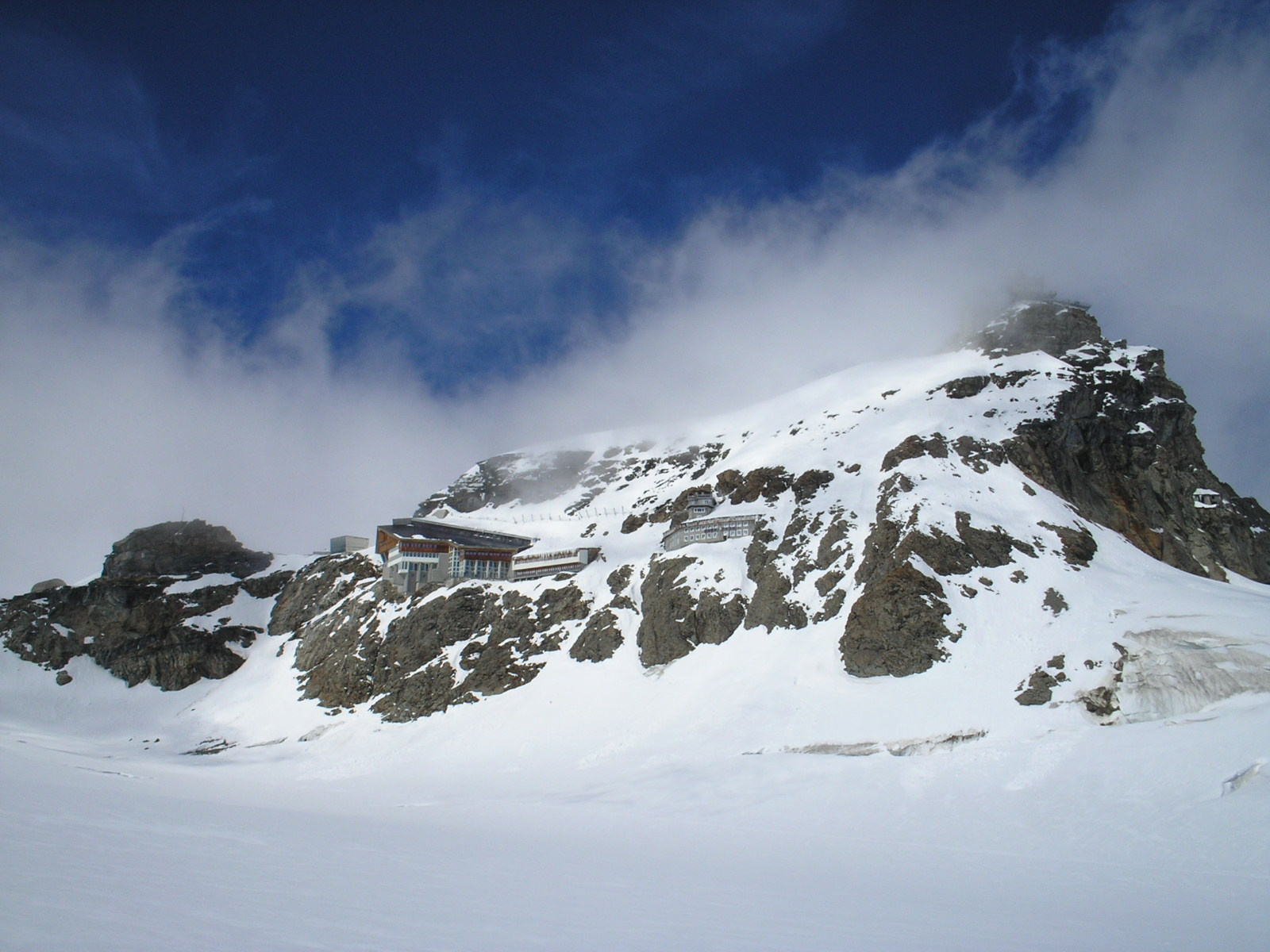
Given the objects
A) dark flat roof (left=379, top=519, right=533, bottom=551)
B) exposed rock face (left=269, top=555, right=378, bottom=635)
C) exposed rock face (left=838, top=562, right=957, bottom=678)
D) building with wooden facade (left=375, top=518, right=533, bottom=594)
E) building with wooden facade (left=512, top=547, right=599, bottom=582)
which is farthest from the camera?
exposed rock face (left=269, top=555, right=378, bottom=635)

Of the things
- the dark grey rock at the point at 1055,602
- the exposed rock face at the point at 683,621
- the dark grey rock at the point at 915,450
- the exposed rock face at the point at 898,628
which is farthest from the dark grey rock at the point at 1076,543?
the exposed rock face at the point at 683,621

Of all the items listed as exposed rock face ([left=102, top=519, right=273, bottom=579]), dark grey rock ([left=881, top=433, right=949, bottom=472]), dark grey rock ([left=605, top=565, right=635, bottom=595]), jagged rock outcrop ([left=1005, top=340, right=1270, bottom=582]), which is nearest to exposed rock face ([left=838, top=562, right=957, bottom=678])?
dark grey rock ([left=881, top=433, right=949, bottom=472])

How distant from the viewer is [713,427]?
148750mm

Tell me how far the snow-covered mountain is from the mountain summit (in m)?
0.34

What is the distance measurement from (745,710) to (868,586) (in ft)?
Answer: 44.4

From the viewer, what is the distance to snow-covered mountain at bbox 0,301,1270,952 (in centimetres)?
1067

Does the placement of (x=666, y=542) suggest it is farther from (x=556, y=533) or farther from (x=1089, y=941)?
(x=1089, y=941)

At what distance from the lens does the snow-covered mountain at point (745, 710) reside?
10.7 m

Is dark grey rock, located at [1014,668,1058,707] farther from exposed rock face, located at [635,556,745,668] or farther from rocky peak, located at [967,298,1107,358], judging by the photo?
rocky peak, located at [967,298,1107,358]

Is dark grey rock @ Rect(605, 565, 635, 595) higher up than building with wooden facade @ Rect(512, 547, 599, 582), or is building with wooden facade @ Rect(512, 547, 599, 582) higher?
building with wooden facade @ Rect(512, 547, 599, 582)

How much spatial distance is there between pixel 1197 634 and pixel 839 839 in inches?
1108

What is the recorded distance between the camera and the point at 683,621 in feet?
201

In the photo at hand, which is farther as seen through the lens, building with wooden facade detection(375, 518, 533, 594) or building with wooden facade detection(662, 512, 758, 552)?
building with wooden facade detection(375, 518, 533, 594)

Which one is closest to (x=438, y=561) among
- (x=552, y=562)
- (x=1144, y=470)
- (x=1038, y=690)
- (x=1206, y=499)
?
(x=552, y=562)
